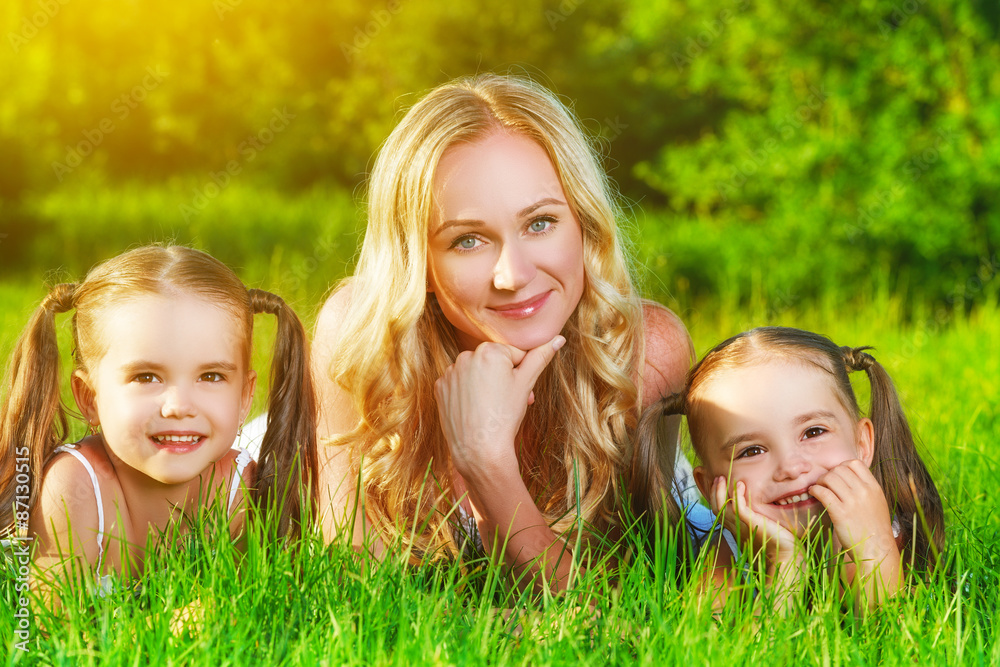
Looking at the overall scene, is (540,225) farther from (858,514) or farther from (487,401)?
(858,514)

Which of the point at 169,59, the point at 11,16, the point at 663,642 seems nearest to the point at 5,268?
the point at 11,16

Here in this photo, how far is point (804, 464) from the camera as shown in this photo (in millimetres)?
2297

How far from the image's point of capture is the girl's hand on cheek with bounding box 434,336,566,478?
8.23 feet

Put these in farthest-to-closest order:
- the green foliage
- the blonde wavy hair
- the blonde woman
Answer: the green foliage < the blonde wavy hair < the blonde woman

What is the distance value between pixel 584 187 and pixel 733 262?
7074mm

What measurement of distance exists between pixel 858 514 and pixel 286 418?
1.44 m

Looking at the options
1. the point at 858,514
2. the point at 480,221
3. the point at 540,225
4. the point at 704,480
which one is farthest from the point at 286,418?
the point at 858,514

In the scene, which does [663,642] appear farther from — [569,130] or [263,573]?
[569,130]

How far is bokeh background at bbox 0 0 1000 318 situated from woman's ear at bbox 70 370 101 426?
0.58 meters

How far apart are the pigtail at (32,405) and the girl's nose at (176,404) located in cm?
34

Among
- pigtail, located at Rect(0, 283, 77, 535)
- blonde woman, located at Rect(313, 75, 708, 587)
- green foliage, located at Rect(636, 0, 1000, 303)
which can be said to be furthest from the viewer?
green foliage, located at Rect(636, 0, 1000, 303)

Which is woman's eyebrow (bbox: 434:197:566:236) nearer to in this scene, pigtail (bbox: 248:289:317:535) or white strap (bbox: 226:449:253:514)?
pigtail (bbox: 248:289:317:535)

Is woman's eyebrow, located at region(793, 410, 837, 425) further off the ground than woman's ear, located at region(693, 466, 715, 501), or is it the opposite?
woman's eyebrow, located at region(793, 410, 837, 425)

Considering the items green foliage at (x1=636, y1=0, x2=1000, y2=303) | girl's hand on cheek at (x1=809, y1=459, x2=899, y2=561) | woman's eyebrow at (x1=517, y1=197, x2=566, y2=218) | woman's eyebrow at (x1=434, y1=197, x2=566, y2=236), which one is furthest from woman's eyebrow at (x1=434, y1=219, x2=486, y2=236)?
green foliage at (x1=636, y1=0, x2=1000, y2=303)
